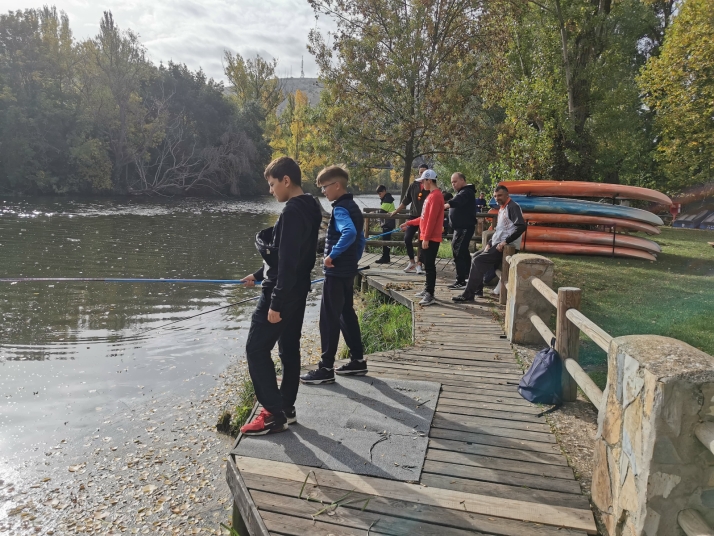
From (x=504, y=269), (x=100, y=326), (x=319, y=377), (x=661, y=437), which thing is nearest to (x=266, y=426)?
(x=319, y=377)

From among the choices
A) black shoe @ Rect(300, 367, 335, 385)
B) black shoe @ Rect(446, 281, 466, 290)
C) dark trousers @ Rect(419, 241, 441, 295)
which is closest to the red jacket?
dark trousers @ Rect(419, 241, 441, 295)

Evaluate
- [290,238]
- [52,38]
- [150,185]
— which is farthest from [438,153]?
[52,38]

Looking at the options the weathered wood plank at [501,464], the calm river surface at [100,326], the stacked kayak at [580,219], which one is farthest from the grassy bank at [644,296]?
the calm river surface at [100,326]

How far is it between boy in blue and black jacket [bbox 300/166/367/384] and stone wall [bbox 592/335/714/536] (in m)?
2.31

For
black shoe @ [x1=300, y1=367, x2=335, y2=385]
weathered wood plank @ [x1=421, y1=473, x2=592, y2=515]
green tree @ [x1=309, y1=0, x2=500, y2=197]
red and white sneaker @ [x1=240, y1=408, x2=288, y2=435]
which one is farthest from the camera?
green tree @ [x1=309, y1=0, x2=500, y2=197]

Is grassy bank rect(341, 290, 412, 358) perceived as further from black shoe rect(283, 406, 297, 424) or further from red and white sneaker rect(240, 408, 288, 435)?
red and white sneaker rect(240, 408, 288, 435)

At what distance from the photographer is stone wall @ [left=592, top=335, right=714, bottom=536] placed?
2203mm

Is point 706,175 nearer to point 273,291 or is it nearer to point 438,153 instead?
point 438,153

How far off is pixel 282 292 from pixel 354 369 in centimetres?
178

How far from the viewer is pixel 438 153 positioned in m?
16.7

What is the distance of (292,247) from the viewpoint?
3416mm

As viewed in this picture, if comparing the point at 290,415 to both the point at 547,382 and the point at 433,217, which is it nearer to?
the point at 547,382

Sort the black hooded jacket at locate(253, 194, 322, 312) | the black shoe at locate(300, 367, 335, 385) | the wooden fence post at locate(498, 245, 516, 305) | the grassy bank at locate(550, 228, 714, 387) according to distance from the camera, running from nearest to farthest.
Answer: the black hooded jacket at locate(253, 194, 322, 312)
the black shoe at locate(300, 367, 335, 385)
the grassy bank at locate(550, 228, 714, 387)
the wooden fence post at locate(498, 245, 516, 305)

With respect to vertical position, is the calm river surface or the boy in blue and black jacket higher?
the boy in blue and black jacket
